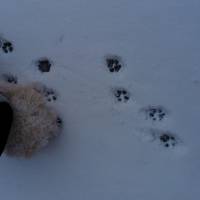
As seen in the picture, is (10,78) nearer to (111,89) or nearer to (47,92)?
(47,92)

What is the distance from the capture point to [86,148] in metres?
0.99

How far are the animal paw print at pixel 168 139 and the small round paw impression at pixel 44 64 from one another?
33 cm

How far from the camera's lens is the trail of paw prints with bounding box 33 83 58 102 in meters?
0.98

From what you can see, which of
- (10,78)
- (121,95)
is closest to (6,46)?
(10,78)

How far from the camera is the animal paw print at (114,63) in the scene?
920mm

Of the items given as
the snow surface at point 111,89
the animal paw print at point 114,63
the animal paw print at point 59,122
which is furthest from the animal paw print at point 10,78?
the animal paw print at point 114,63

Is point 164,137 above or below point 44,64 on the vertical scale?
below

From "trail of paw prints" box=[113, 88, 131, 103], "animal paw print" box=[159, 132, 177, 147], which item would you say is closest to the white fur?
"trail of paw prints" box=[113, 88, 131, 103]

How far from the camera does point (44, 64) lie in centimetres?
97

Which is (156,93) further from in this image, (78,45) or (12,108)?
(12,108)

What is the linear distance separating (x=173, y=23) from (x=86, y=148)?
381 millimetres

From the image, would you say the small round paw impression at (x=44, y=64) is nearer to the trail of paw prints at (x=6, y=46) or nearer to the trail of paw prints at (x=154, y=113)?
the trail of paw prints at (x=6, y=46)

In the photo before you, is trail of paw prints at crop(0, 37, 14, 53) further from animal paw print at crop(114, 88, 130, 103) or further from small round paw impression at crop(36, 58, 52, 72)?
animal paw print at crop(114, 88, 130, 103)

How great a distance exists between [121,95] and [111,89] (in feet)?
0.09
